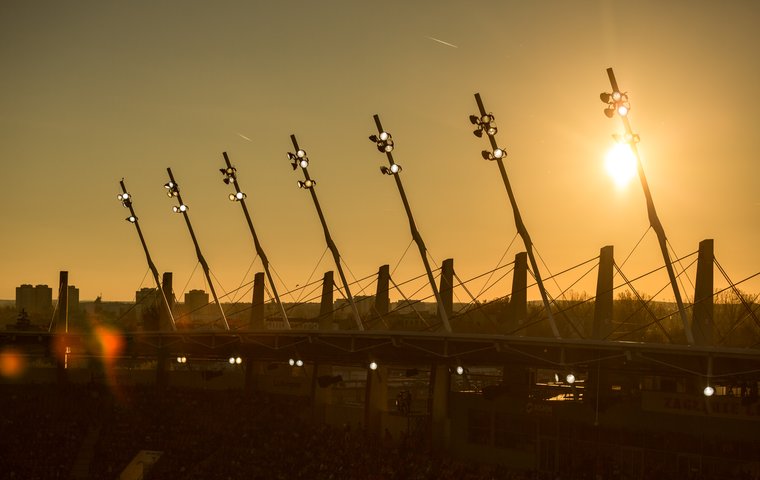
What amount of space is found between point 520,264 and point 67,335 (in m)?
27.4

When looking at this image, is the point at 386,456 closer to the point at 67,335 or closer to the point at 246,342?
the point at 246,342

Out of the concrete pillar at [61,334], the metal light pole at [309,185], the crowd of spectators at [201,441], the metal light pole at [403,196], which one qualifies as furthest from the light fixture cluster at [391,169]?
the concrete pillar at [61,334]

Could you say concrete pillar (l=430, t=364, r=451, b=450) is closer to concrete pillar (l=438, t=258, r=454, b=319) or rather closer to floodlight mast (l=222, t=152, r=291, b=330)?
concrete pillar (l=438, t=258, r=454, b=319)

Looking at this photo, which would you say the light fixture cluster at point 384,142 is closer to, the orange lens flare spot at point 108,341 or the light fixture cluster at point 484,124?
the light fixture cluster at point 484,124

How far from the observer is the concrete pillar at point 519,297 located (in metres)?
41.1

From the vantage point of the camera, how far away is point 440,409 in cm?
4253

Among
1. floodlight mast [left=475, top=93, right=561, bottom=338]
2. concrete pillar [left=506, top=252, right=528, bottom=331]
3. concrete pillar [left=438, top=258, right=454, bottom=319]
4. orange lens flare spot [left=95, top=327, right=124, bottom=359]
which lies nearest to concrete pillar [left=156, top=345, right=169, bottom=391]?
orange lens flare spot [left=95, top=327, right=124, bottom=359]

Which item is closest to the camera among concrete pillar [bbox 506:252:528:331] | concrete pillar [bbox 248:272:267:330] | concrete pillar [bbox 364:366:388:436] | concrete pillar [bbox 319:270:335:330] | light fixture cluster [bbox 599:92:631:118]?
light fixture cluster [bbox 599:92:631:118]

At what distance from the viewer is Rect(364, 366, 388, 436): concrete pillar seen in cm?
4522

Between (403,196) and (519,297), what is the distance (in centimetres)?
631

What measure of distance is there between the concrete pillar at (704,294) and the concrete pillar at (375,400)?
15.7m

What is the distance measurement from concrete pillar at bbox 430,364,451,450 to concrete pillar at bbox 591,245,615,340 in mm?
7332

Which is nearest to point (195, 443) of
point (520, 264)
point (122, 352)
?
point (122, 352)

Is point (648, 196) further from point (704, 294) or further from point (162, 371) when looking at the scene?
point (162, 371)
